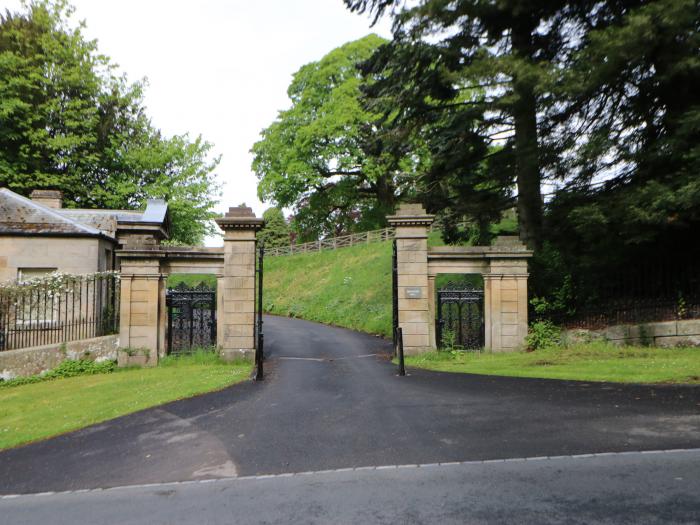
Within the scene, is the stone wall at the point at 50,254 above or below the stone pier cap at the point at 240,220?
below

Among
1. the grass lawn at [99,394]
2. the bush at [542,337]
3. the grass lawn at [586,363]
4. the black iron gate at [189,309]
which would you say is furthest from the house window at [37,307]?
the bush at [542,337]

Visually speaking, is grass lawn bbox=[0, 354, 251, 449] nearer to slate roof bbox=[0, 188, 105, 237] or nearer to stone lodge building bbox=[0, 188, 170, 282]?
stone lodge building bbox=[0, 188, 170, 282]

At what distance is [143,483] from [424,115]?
13810 mm

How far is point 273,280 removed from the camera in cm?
3559

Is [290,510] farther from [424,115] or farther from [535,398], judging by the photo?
[424,115]

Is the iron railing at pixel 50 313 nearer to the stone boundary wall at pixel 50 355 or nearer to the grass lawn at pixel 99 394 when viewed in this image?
the stone boundary wall at pixel 50 355

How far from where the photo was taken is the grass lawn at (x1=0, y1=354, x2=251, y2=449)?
7906 mm

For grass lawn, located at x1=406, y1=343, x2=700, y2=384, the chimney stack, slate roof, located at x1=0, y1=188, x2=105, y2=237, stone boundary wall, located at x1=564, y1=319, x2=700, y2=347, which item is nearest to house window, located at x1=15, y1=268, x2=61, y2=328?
slate roof, located at x1=0, y1=188, x2=105, y2=237

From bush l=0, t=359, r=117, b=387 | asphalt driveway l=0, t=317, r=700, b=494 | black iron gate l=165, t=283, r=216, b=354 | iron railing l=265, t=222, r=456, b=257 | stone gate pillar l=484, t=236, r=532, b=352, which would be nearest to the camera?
asphalt driveway l=0, t=317, r=700, b=494

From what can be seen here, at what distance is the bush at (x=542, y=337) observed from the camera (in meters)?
12.7

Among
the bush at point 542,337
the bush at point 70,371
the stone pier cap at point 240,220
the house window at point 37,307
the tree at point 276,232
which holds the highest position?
the tree at point 276,232

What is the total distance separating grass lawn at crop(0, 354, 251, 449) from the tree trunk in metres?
8.95

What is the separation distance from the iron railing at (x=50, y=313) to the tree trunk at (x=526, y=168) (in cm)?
1175

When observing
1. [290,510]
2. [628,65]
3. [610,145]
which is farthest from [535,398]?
[628,65]
